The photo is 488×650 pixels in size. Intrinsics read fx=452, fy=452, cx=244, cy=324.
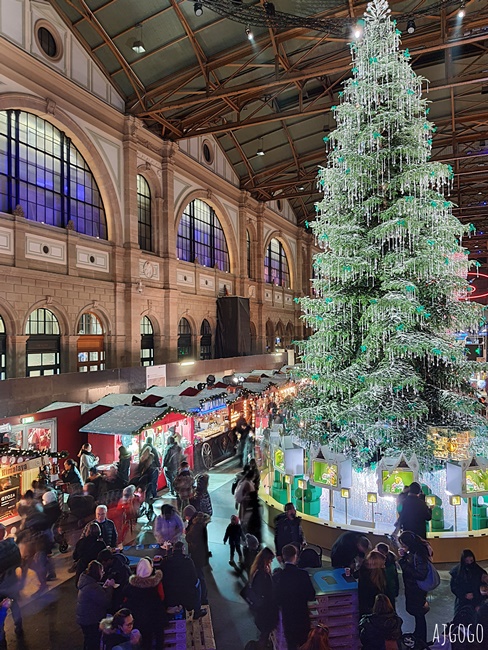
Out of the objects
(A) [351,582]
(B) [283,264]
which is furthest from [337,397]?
(B) [283,264]

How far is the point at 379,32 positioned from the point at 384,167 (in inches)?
102

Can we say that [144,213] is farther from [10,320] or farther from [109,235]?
[10,320]

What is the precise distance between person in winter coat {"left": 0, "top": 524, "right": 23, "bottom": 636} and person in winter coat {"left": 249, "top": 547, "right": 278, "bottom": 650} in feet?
9.34

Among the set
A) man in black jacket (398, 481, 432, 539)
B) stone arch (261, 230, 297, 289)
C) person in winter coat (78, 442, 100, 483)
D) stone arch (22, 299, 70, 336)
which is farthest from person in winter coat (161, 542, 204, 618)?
stone arch (261, 230, 297, 289)

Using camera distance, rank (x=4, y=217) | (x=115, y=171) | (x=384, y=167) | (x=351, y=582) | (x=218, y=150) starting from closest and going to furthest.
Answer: (x=351, y=582)
(x=384, y=167)
(x=4, y=217)
(x=115, y=171)
(x=218, y=150)

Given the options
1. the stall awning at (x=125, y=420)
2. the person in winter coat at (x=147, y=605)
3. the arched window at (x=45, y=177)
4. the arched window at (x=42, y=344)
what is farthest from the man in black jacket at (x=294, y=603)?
the arched window at (x=45, y=177)

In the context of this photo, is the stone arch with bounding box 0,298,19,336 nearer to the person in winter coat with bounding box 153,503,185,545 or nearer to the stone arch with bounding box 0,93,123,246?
the stone arch with bounding box 0,93,123,246

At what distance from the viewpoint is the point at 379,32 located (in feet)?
27.6

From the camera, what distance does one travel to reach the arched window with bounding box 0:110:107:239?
44.2 ft

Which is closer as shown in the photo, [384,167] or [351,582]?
[351,582]

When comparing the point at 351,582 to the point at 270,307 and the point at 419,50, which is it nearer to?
the point at 419,50

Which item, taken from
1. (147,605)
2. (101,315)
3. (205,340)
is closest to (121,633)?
(147,605)

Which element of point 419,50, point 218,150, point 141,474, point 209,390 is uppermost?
point 218,150

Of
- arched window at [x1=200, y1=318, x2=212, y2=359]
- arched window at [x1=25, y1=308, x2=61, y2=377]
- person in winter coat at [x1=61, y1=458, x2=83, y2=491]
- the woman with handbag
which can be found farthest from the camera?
arched window at [x1=200, y1=318, x2=212, y2=359]
